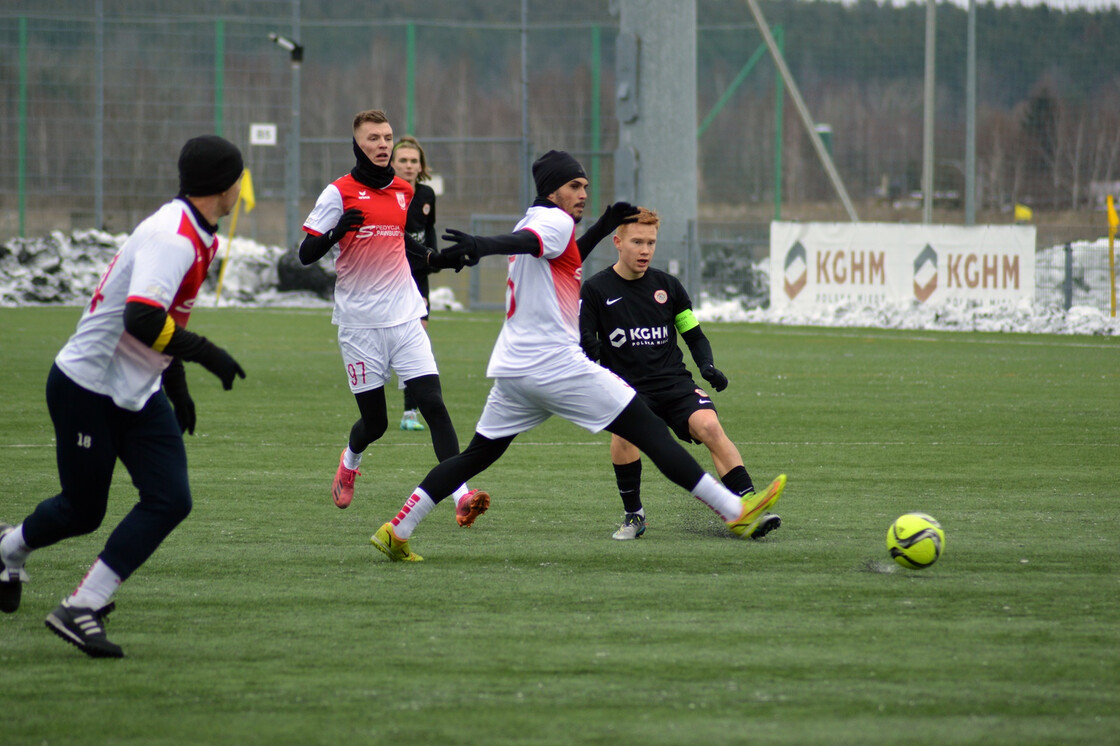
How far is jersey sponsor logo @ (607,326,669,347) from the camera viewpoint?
7387mm

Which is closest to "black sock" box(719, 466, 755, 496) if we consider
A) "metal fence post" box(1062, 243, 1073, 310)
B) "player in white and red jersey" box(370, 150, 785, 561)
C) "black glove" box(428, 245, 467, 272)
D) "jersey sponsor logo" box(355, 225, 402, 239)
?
"player in white and red jersey" box(370, 150, 785, 561)

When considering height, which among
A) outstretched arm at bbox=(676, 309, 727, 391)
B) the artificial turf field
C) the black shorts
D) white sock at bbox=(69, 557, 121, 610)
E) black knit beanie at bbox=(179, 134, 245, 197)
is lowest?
the artificial turf field

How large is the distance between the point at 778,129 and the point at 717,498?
3305cm

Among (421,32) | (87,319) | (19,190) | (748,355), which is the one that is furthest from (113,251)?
(87,319)

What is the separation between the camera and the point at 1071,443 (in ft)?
34.1

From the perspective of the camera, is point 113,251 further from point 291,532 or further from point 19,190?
point 291,532

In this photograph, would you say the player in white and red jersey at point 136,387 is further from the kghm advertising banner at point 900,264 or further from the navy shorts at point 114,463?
the kghm advertising banner at point 900,264

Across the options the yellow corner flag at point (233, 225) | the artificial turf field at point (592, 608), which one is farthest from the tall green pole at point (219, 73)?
the artificial turf field at point (592, 608)

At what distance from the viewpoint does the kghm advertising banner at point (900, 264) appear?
23484 millimetres

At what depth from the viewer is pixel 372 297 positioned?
7941mm

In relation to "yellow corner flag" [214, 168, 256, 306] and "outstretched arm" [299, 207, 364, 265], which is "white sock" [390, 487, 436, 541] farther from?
"yellow corner flag" [214, 168, 256, 306]

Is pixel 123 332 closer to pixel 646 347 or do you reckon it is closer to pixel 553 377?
pixel 553 377

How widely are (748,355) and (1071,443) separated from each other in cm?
875

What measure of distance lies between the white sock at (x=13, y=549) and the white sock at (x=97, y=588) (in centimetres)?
47
